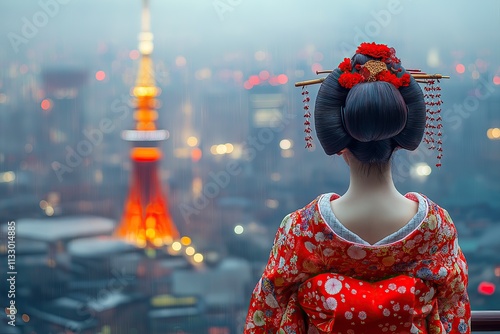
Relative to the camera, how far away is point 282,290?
1.32 m

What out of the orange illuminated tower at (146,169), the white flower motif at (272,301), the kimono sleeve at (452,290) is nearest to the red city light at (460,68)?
the orange illuminated tower at (146,169)

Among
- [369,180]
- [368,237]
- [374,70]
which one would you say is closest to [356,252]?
[368,237]

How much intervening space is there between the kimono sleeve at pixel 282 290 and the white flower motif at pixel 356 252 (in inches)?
4.3

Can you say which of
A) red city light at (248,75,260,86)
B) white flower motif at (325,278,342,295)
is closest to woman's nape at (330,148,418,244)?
white flower motif at (325,278,342,295)

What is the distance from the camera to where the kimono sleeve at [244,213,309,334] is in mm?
1285

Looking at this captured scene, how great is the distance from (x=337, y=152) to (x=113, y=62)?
60.1 inches

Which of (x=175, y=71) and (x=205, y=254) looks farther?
A: (x=205, y=254)

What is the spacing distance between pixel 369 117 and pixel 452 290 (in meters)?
0.45

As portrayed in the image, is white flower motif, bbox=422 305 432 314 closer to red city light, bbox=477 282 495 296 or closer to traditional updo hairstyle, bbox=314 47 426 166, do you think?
traditional updo hairstyle, bbox=314 47 426 166

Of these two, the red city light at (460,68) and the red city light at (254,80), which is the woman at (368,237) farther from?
the red city light at (460,68)

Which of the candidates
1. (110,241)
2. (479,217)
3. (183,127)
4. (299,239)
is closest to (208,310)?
(110,241)

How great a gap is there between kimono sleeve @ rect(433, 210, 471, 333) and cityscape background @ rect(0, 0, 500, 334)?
45.3 inches

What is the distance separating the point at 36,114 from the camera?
2.51 m

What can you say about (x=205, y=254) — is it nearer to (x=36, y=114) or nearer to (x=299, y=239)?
(x=36, y=114)
